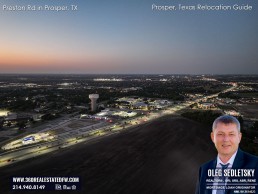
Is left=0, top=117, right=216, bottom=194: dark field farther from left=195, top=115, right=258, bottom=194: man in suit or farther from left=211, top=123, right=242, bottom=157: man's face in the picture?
left=211, top=123, right=242, bottom=157: man's face

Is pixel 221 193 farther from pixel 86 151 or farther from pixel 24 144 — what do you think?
pixel 24 144

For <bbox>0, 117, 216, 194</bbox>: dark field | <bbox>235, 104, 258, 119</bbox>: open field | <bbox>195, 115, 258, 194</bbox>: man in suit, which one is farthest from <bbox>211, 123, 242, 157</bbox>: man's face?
<bbox>235, 104, 258, 119</bbox>: open field

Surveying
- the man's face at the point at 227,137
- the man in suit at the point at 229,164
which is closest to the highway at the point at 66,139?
the man in suit at the point at 229,164

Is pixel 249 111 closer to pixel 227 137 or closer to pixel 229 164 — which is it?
pixel 229 164

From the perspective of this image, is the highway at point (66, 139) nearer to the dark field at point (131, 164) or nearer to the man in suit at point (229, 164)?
the dark field at point (131, 164)

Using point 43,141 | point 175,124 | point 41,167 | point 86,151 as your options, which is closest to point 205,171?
point 41,167
